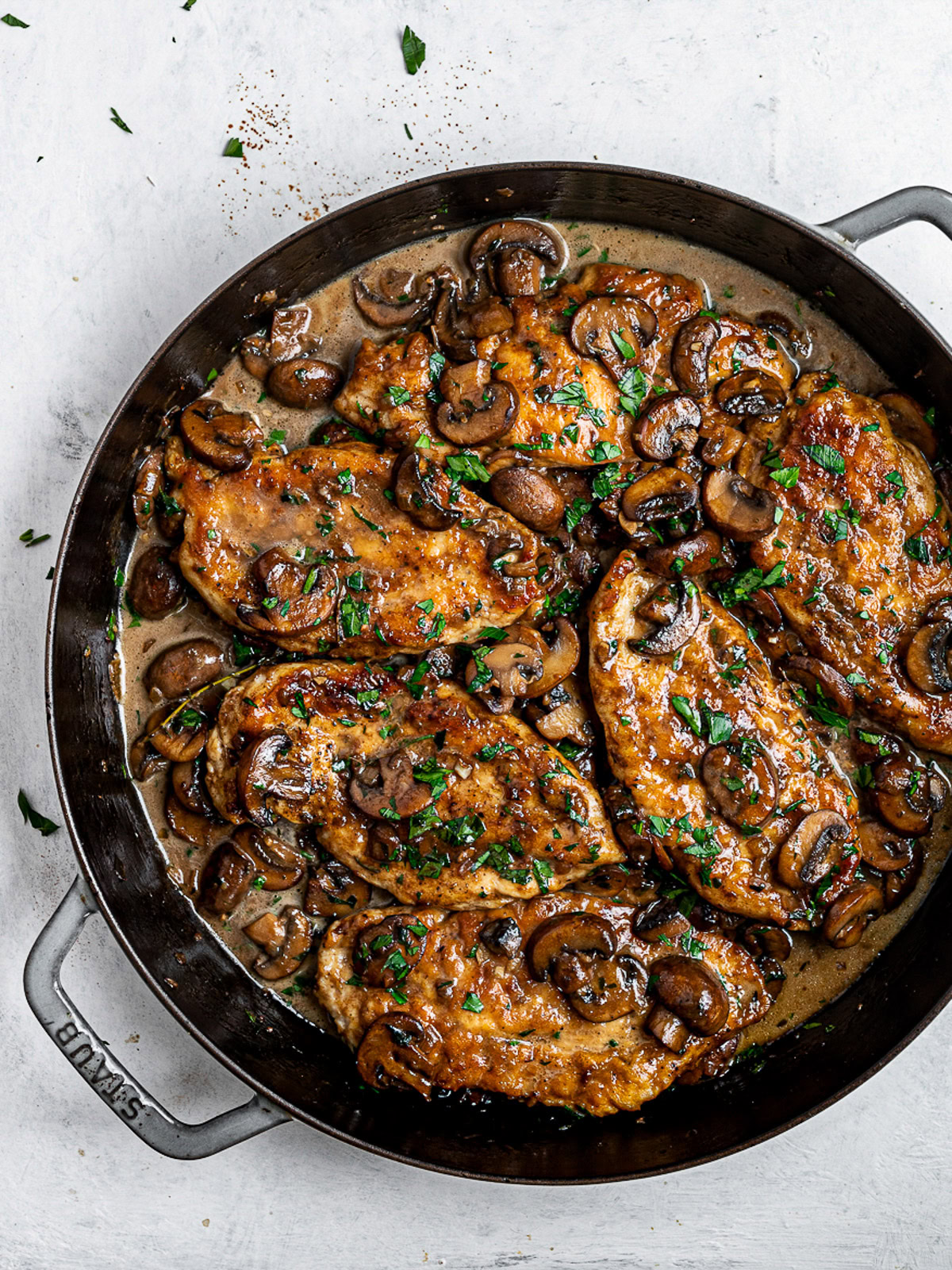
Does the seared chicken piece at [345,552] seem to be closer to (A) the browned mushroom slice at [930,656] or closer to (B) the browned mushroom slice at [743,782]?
(B) the browned mushroom slice at [743,782]

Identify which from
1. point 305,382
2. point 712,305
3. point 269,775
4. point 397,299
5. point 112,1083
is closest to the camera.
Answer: point 112,1083

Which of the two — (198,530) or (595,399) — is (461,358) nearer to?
(595,399)

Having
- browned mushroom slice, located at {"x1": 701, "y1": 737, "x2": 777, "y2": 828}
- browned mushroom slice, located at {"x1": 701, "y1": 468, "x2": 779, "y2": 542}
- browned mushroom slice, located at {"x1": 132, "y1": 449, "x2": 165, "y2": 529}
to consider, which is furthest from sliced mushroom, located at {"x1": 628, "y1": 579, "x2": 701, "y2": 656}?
browned mushroom slice, located at {"x1": 132, "y1": 449, "x2": 165, "y2": 529}

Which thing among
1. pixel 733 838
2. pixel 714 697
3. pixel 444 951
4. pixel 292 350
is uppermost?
pixel 292 350

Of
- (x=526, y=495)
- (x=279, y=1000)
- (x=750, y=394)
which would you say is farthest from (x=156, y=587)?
(x=750, y=394)

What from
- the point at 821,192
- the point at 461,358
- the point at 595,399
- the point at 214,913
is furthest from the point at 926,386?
the point at 214,913

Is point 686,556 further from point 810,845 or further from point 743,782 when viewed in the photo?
point 810,845
